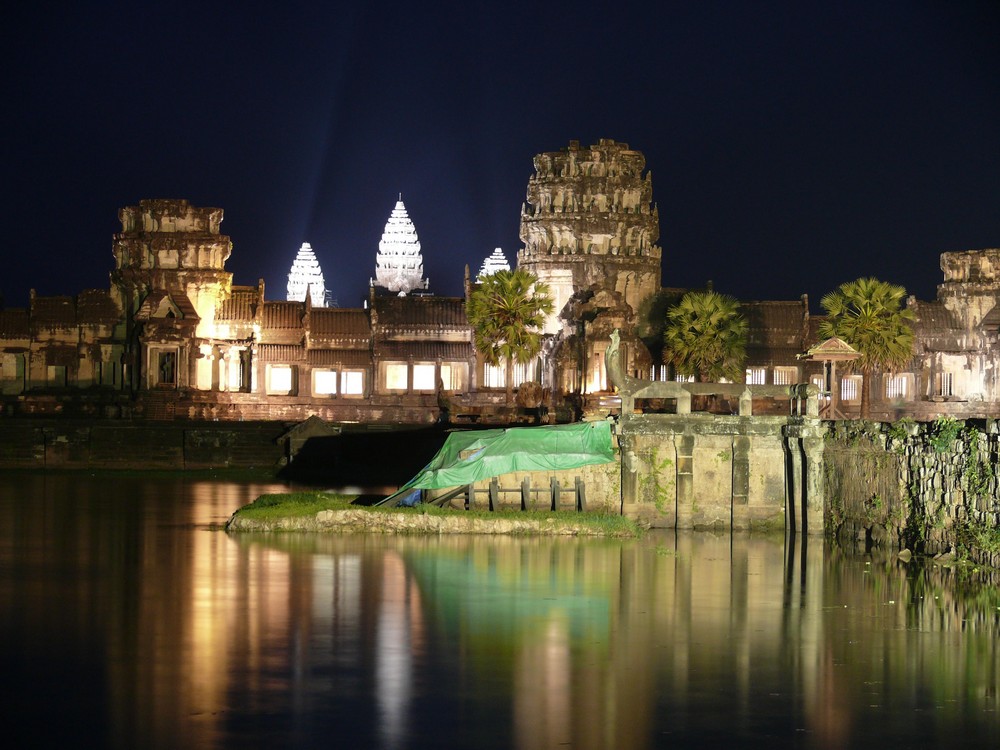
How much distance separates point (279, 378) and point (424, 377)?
7.05 m

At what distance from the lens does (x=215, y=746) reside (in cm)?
1958

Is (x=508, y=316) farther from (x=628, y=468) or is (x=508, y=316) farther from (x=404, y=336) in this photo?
(x=628, y=468)

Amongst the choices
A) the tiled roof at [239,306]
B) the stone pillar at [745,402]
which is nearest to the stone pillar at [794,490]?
the stone pillar at [745,402]

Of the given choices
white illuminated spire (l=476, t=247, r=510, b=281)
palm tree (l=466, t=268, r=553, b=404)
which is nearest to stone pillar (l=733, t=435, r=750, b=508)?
palm tree (l=466, t=268, r=553, b=404)

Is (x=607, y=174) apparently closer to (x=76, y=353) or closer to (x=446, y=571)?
→ (x=76, y=353)

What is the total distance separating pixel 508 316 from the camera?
72.1 metres

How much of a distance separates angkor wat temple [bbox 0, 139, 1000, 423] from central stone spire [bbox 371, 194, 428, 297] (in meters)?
62.5

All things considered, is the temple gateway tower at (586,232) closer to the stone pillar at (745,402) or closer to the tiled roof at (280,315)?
the tiled roof at (280,315)

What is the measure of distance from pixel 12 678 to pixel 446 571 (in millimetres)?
11690

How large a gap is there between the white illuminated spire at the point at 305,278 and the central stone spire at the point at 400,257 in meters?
5.03

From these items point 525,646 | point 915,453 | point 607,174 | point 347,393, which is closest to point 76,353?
point 347,393

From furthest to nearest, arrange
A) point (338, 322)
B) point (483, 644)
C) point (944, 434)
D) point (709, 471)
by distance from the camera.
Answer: point (338, 322) → point (709, 471) → point (944, 434) → point (483, 644)

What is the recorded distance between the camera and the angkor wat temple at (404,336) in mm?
75438

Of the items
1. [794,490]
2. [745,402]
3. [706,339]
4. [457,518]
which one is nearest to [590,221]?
[706,339]
